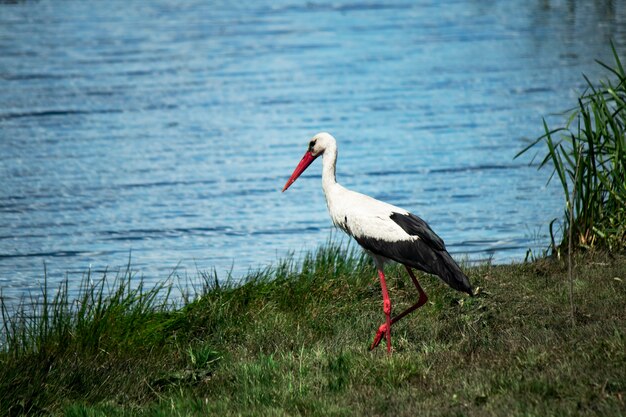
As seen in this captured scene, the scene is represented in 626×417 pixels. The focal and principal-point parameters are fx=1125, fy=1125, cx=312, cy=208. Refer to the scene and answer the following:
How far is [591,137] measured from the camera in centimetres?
1070

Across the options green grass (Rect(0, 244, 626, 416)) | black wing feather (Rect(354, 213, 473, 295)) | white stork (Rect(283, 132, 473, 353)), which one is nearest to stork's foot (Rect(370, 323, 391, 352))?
white stork (Rect(283, 132, 473, 353))

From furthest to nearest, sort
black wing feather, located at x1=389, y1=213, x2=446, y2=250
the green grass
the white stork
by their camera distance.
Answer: black wing feather, located at x1=389, y1=213, x2=446, y2=250 < the white stork < the green grass

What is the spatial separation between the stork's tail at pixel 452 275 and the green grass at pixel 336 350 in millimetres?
405

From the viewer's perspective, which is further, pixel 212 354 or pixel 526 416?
pixel 212 354

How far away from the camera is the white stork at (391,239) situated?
8359 mm

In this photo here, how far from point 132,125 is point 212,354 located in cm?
1431

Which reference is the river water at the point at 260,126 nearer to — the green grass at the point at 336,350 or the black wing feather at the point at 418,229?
the green grass at the point at 336,350

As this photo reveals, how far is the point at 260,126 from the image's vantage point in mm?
21672

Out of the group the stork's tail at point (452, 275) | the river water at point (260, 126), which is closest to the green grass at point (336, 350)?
the stork's tail at point (452, 275)

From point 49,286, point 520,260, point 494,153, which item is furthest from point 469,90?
point 49,286

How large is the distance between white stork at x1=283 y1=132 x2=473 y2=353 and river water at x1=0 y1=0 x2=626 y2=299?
10.4 feet

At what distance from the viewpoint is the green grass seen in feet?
22.2

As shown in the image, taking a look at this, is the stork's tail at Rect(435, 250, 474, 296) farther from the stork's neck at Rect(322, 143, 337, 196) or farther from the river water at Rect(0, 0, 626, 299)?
the river water at Rect(0, 0, 626, 299)

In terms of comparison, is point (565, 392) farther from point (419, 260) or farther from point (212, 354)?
point (212, 354)
